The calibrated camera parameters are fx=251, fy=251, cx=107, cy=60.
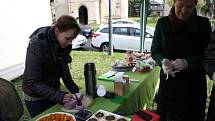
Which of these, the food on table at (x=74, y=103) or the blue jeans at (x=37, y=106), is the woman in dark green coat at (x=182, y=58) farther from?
the blue jeans at (x=37, y=106)

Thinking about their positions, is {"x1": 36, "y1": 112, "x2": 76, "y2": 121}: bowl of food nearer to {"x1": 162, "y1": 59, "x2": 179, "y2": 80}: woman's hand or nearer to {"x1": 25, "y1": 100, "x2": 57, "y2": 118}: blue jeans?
{"x1": 25, "y1": 100, "x2": 57, "y2": 118}: blue jeans

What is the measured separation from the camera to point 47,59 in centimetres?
160

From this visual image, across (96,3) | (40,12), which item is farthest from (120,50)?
(96,3)

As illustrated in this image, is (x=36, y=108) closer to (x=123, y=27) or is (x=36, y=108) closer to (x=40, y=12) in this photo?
(x=40, y=12)

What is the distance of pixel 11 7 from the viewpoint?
16.4 ft

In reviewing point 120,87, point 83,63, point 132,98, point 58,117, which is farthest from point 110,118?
point 83,63

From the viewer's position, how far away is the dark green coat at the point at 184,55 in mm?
1768

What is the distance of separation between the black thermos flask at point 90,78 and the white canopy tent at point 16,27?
11.4ft

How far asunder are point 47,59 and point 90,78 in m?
0.36

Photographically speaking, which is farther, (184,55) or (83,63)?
(83,63)

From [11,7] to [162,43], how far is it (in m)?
3.98

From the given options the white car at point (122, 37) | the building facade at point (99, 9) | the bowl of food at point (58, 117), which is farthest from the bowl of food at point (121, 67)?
the building facade at point (99, 9)

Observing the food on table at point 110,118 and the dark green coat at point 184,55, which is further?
the dark green coat at point 184,55

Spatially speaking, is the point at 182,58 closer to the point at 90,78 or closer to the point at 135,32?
the point at 90,78
